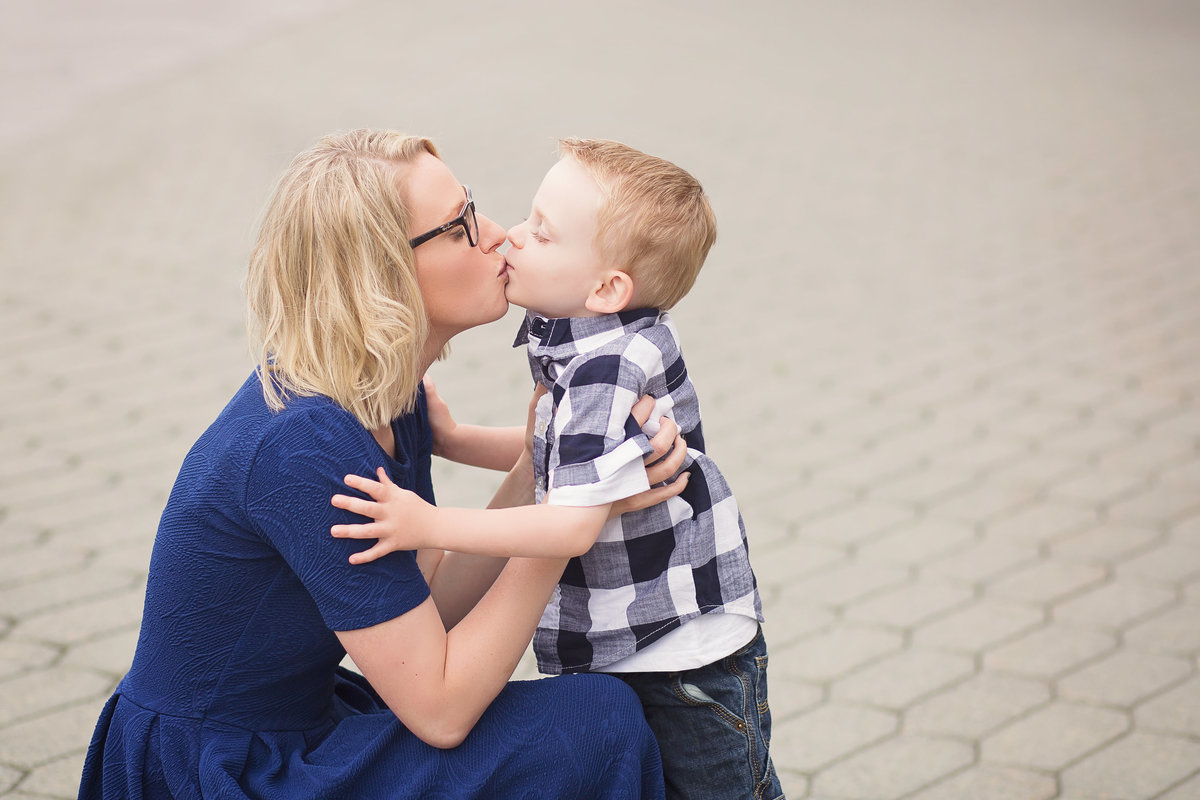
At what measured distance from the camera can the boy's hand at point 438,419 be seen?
2195mm

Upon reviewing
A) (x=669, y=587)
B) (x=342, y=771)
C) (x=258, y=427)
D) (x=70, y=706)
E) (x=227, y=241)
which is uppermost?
(x=227, y=241)

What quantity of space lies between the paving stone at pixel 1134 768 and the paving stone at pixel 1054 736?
37 mm

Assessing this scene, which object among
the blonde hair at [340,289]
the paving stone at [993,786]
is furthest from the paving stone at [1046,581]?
the blonde hair at [340,289]

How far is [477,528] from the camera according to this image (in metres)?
1.68

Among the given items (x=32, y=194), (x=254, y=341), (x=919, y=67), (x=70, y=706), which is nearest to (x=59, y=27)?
(x=32, y=194)

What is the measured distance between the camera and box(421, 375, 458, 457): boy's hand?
86.4 inches

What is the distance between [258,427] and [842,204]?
20.5ft

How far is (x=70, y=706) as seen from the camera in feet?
9.67

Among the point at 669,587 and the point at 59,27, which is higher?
the point at 59,27

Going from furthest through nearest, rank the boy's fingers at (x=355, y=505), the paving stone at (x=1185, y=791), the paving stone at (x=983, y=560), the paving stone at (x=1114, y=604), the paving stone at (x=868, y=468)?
1. the paving stone at (x=868, y=468)
2. the paving stone at (x=983, y=560)
3. the paving stone at (x=1114, y=604)
4. the paving stone at (x=1185, y=791)
5. the boy's fingers at (x=355, y=505)

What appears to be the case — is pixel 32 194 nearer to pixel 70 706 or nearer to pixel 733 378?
pixel 733 378

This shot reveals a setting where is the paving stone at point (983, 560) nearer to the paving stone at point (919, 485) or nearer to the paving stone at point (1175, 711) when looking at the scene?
the paving stone at point (919, 485)

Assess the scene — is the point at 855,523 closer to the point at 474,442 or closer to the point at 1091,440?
the point at 1091,440

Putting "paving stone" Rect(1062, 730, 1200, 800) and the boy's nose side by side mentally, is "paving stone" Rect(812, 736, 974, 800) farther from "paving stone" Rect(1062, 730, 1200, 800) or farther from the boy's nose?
the boy's nose
